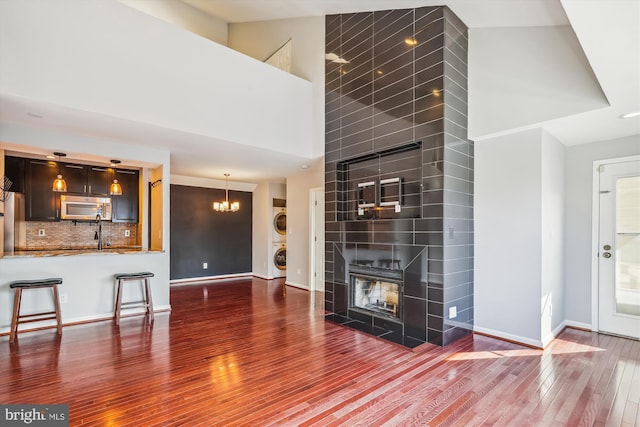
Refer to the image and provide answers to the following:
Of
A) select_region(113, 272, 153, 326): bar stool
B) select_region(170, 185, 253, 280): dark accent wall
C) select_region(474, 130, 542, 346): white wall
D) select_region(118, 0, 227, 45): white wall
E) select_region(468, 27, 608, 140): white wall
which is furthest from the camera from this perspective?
select_region(170, 185, 253, 280): dark accent wall

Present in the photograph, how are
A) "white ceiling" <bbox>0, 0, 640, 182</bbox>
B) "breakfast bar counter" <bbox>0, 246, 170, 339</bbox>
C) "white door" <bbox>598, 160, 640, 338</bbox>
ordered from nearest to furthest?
"white ceiling" <bbox>0, 0, 640, 182</bbox>, "white door" <bbox>598, 160, 640, 338</bbox>, "breakfast bar counter" <bbox>0, 246, 170, 339</bbox>

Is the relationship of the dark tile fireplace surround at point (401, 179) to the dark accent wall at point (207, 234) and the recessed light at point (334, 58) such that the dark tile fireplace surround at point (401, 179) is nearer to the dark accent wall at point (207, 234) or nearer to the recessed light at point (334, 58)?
the recessed light at point (334, 58)

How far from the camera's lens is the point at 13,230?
4.89 meters

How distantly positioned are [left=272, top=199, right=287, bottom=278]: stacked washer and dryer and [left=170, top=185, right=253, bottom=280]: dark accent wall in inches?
33.2

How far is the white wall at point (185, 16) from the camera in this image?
5598 mm

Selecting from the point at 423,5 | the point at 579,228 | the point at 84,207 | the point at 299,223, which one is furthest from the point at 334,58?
the point at 84,207

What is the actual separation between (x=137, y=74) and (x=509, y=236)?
14.7ft

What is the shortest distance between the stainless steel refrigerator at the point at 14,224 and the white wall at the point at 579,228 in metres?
7.69

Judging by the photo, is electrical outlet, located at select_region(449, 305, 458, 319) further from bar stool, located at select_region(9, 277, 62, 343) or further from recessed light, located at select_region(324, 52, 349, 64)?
bar stool, located at select_region(9, 277, 62, 343)

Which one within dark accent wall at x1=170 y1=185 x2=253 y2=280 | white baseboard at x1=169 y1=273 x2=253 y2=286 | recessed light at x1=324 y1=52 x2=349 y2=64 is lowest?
white baseboard at x1=169 y1=273 x2=253 y2=286

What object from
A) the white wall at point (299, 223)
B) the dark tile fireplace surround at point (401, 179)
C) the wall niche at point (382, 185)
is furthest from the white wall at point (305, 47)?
the white wall at point (299, 223)

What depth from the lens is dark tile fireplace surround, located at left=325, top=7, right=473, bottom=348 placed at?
135 inches

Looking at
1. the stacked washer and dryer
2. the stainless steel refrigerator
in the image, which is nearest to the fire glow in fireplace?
the stacked washer and dryer

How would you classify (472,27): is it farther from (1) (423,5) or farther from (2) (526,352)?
(2) (526,352)
